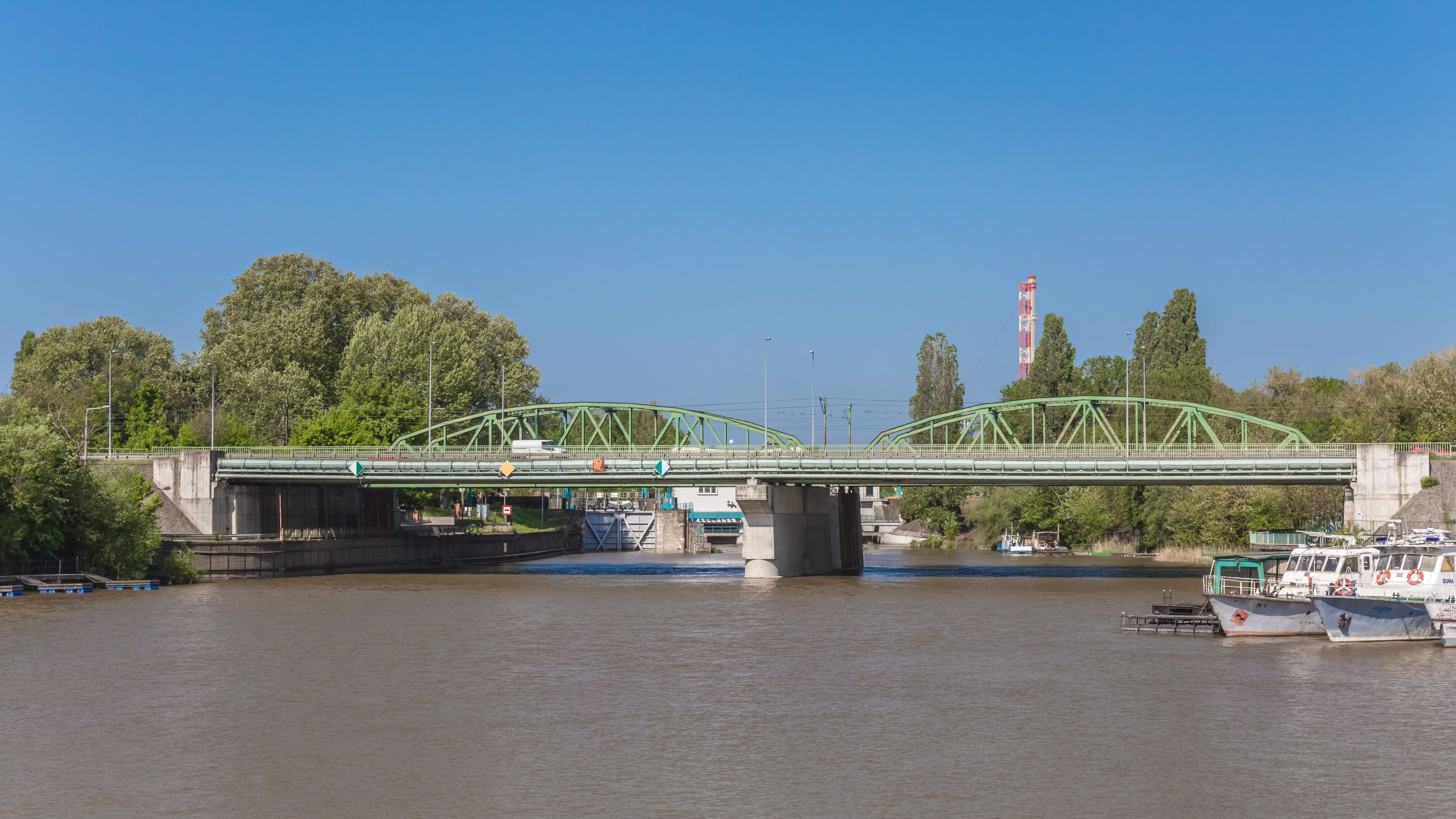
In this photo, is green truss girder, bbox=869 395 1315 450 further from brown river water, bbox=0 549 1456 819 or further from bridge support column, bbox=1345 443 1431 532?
brown river water, bbox=0 549 1456 819

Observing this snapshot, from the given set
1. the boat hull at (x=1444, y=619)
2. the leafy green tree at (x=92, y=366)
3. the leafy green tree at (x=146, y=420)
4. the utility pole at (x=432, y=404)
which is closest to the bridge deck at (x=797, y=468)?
the utility pole at (x=432, y=404)

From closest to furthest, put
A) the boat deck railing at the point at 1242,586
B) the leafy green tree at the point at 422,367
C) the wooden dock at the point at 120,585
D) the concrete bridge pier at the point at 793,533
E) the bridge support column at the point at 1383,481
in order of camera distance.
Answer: the boat deck railing at the point at 1242,586 < the wooden dock at the point at 120,585 < the bridge support column at the point at 1383,481 < the concrete bridge pier at the point at 793,533 < the leafy green tree at the point at 422,367

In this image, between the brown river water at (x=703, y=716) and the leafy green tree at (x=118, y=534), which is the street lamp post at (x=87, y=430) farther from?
the brown river water at (x=703, y=716)

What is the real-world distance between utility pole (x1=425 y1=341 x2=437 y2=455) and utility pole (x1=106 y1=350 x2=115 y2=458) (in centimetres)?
2302

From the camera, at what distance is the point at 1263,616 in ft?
171

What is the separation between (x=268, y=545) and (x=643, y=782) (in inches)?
2581

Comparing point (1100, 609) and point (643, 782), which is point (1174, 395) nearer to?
point (1100, 609)

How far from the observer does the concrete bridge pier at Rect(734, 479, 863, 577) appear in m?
88.6

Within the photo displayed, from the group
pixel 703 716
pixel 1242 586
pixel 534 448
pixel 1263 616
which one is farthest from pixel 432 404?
pixel 703 716

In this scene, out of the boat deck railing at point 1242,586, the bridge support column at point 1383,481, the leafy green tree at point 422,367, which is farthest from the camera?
the leafy green tree at point 422,367

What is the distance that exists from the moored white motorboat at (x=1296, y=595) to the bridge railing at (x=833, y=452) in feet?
89.7

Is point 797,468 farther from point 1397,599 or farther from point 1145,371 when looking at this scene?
point 1145,371

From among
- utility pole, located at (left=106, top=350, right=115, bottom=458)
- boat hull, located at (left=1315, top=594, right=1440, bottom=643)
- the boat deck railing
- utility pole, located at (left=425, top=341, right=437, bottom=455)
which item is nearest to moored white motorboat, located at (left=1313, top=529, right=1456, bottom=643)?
boat hull, located at (left=1315, top=594, right=1440, bottom=643)

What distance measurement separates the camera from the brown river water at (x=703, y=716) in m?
27.5
